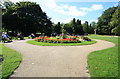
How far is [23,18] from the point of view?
33844 millimetres

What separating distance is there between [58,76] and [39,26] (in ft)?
116

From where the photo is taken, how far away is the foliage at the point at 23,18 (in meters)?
32.1

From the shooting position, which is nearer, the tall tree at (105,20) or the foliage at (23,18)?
the foliage at (23,18)

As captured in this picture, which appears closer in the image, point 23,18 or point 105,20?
point 23,18

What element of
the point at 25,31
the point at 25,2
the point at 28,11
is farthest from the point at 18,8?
the point at 25,31

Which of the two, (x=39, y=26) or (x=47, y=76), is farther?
(x=39, y=26)

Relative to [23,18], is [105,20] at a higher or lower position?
higher

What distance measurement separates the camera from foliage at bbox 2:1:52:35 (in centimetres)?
3209

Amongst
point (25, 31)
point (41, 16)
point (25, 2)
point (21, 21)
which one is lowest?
point (25, 31)

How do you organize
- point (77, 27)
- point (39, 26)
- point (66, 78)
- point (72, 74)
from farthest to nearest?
point (77, 27)
point (39, 26)
point (72, 74)
point (66, 78)

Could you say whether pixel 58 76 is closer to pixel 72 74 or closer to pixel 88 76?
pixel 72 74

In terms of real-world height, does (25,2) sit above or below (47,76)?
above

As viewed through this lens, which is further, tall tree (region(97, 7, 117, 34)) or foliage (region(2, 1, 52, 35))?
tall tree (region(97, 7, 117, 34))

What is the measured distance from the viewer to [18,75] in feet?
12.1
